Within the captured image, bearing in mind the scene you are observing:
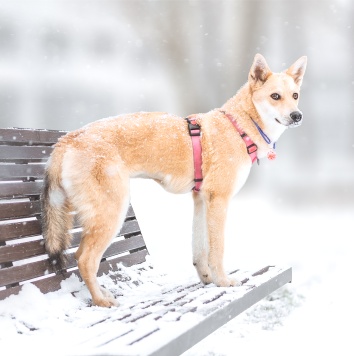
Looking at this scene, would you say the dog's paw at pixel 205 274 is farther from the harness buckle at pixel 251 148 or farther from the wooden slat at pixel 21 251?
the harness buckle at pixel 251 148

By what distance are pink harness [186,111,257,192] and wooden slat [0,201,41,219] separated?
43.3 inches

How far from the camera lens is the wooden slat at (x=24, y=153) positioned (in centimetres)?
290

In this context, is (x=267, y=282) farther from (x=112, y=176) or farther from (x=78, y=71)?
(x=78, y=71)

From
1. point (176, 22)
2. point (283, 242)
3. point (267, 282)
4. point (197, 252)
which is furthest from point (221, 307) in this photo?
point (176, 22)

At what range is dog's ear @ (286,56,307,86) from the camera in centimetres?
334

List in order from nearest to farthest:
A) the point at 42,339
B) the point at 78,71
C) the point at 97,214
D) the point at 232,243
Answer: the point at 42,339
the point at 97,214
the point at 232,243
the point at 78,71

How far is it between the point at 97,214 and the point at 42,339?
0.76 m

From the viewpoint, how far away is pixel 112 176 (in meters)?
2.62

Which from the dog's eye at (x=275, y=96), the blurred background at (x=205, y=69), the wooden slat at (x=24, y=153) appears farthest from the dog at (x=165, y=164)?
the blurred background at (x=205, y=69)

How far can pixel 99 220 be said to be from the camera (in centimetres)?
259

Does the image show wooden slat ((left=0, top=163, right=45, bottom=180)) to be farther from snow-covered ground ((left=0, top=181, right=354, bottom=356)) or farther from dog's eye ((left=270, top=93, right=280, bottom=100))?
dog's eye ((left=270, top=93, right=280, bottom=100))

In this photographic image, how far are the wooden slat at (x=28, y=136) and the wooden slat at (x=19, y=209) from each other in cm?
45

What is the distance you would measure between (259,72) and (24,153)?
177cm

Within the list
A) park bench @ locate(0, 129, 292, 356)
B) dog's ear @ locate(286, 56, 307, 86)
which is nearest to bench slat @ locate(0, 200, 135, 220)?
park bench @ locate(0, 129, 292, 356)
